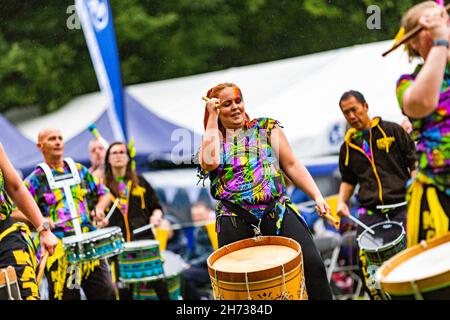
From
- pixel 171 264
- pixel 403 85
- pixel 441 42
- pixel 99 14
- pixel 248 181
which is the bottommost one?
pixel 171 264

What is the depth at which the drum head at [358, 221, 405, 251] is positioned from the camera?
6.05m

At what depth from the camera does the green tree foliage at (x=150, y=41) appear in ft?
54.6

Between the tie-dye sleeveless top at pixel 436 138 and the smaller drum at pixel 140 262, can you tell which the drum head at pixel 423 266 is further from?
the smaller drum at pixel 140 262

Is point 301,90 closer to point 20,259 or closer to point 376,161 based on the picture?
point 376,161

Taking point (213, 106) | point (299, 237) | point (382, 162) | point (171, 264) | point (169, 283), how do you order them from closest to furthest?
point (213, 106) → point (299, 237) → point (382, 162) → point (169, 283) → point (171, 264)

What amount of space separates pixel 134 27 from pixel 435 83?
47.3ft

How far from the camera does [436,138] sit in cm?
375

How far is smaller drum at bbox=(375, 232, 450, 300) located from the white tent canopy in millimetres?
5173

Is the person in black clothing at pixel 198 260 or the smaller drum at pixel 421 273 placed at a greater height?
the smaller drum at pixel 421 273

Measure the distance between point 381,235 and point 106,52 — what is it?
208 inches

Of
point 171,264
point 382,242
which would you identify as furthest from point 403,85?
point 171,264

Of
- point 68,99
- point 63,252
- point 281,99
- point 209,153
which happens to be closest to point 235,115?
point 209,153

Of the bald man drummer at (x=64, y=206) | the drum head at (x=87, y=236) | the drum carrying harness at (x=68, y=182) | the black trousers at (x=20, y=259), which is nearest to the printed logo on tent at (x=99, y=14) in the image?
the bald man drummer at (x=64, y=206)

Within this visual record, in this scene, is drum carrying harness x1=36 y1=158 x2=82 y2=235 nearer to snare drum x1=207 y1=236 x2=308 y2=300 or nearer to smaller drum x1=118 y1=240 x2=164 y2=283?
smaller drum x1=118 y1=240 x2=164 y2=283
